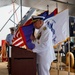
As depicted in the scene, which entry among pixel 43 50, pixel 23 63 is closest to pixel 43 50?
pixel 43 50

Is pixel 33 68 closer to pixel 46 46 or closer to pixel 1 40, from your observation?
pixel 46 46

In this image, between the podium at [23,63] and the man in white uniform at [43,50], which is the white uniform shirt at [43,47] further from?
the podium at [23,63]

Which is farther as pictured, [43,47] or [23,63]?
[43,47]

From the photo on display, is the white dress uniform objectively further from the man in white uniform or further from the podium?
the podium

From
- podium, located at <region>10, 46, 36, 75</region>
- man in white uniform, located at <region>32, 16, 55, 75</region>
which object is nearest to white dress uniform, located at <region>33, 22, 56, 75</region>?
man in white uniform, located at <region>32, 16, 55, 75</region>

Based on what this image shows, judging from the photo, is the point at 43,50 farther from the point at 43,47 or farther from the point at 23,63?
the point at 23,63

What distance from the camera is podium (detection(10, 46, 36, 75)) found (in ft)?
10.3

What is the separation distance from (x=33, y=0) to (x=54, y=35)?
2.67 metres

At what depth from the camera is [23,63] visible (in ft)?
10.3

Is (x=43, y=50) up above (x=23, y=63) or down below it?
above

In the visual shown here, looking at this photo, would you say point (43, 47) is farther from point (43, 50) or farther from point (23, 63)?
point (23, 63)

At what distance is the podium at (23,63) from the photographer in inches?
123

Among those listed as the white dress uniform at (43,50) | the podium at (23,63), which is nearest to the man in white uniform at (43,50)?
the white dress uniform at (43,50)

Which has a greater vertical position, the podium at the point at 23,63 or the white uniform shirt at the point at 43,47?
the white uniform shirt at the point at 43,47
